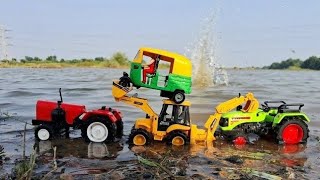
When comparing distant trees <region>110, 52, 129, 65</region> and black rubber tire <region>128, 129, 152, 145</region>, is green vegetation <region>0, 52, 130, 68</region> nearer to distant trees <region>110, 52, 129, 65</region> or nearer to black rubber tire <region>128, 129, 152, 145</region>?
distant trees <region>110, 52, 129, 65</region>

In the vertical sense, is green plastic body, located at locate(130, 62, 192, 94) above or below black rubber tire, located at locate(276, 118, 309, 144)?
above

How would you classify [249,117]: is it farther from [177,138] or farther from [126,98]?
[126,98]

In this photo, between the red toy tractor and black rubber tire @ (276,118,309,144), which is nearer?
the red toy tractor

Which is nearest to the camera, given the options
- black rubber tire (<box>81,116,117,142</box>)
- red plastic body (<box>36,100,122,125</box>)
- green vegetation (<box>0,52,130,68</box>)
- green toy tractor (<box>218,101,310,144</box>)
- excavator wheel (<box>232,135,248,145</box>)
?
black rubber tire (<box>81,116,117,142</box>)

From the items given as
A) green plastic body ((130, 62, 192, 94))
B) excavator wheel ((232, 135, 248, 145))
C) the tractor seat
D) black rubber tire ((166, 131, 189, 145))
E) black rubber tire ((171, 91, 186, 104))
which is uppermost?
green plastic body ((130, 62, 192, 94))

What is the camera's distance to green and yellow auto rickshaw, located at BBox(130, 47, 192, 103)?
10.6 meters

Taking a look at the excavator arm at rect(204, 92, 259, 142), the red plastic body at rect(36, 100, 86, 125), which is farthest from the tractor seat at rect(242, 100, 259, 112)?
the red plastic body at rect(36, 100, 86, 125)

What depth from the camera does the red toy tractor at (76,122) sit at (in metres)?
→ 11.0

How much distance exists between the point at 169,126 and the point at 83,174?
3.56 metres

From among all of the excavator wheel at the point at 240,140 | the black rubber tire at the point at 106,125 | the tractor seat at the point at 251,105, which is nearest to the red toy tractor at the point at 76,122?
the black rubber tire at the point at 106,125

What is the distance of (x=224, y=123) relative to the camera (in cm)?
1158

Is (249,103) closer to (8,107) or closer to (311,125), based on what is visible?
(311,125)

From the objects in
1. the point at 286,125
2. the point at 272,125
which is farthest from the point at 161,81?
the point at 286,125

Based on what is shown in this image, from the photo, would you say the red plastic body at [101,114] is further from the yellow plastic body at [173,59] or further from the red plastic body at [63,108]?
the yellow plastic body at [173,59]
